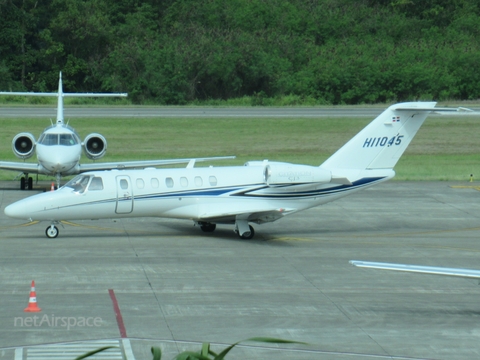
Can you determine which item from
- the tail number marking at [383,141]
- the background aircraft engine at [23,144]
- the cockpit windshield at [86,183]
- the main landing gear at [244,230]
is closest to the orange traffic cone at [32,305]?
the cockpit windshield at [86,183]

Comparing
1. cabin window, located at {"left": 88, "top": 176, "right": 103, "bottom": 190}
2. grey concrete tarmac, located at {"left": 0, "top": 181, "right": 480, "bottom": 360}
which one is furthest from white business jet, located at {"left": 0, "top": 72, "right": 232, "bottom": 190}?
cabin window, located at {"left": 88, "top": 176, "right": 103, "bottom": 190}

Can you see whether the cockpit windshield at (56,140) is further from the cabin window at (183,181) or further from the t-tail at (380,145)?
the t-tail at (380,145)

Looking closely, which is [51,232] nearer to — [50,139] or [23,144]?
[50,139]

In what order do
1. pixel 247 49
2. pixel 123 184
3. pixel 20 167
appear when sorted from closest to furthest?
pixel 123 184 < pixel 20 167 < pixel 247 49

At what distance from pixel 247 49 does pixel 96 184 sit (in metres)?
48.4

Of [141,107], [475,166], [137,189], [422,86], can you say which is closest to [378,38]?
[422,86]

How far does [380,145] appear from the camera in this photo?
23.1 m

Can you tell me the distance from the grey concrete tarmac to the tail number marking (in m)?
2.56

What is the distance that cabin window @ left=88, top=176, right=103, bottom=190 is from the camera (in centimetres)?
2141

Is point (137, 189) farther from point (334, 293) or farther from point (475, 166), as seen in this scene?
point (475, 166)

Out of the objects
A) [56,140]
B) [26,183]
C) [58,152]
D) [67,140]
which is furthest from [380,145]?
[26,183]

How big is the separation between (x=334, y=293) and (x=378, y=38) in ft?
209

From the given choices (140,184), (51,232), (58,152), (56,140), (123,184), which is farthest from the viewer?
(56,140)

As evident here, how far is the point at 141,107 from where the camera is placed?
216 ft
